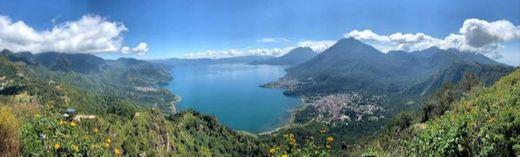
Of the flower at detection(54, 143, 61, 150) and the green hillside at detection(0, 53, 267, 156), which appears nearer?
the flower at detection(54, 143, 61, 150)

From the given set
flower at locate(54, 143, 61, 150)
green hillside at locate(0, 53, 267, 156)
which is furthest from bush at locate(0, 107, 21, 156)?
flower at locate(54, 143, 61, 150)

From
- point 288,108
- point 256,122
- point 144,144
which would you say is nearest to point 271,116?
point 256,122

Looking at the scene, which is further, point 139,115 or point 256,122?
point 256,122

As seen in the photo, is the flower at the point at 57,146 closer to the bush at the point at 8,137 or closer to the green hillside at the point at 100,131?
the green hillside at the point at 100,131

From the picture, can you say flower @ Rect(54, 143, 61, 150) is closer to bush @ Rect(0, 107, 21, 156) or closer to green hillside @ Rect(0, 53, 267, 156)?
green hillside @ Rect(0, 53, 267, 156)

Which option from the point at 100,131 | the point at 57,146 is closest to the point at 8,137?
the point at 57,146

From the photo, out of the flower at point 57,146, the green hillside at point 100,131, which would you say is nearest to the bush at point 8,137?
the green hillside at point 100,131

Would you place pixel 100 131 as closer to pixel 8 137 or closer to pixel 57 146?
pixel 8 137

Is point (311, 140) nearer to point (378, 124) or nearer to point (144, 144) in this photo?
point (144, 144)

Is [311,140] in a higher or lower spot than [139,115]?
higher

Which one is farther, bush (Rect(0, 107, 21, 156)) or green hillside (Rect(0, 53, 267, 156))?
green hillside (Rect(0, 53, 267, 156))

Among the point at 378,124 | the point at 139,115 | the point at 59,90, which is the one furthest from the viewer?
the point at 378,124
